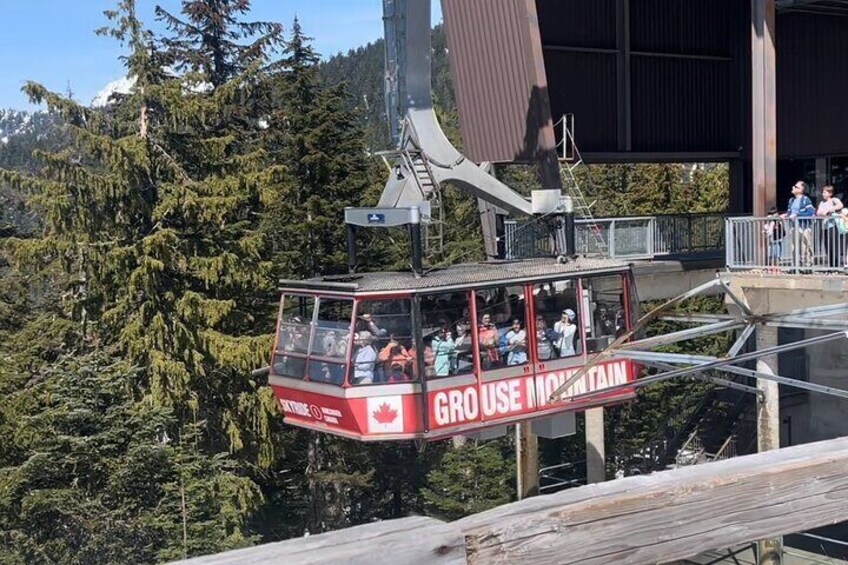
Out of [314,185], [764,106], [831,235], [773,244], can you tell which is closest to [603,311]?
[831,235]

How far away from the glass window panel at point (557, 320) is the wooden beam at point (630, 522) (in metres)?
10.9

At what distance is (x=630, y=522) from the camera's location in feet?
8.36

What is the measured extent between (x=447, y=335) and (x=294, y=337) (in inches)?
82.0

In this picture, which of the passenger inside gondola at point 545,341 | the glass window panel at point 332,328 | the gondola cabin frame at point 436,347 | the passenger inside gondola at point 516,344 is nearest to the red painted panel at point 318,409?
the gondola cabin frame at point 436,347

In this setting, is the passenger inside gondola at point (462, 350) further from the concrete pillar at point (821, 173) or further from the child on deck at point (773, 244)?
the concrete pillar at point (821, 173)

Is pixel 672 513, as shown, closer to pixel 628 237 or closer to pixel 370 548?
pixel 370 548

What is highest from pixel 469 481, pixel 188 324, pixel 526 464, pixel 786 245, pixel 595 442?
pixel 786 245

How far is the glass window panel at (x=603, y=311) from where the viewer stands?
14445 mm

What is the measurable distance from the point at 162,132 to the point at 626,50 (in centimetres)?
1282

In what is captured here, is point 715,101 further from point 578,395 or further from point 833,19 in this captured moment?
point 578,395

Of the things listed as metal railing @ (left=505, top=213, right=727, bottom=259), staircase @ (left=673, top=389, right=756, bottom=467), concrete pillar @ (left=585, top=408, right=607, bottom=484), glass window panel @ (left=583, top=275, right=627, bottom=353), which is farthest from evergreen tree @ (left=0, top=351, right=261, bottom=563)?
staircase @ (left=673, top=389, right=756, bottom=467)

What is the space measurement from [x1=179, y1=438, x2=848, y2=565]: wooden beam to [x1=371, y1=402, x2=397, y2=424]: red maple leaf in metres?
10.0

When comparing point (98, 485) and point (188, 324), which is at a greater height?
point (188, 324)

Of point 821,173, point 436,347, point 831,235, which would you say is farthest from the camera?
point 821,173
